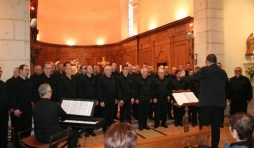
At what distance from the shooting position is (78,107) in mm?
3543

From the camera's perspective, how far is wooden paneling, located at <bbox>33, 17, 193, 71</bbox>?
878 cm

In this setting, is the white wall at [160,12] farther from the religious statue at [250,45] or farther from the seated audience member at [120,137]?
the seated audience member at [120,137]

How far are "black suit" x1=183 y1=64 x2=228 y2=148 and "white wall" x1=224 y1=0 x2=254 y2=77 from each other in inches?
157

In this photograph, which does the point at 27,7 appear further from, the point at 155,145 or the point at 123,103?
the point at 155,145

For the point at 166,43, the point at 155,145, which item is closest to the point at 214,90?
the point at 155,145

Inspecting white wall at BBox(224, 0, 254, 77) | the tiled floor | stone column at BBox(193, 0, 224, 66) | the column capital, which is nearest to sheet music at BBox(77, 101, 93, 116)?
the tiled floor

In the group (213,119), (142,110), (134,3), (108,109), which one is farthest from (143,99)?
(134,3)

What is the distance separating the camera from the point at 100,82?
5.51 meters

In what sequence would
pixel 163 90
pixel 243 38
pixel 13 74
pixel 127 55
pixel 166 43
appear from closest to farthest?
pixel 13 74, pixel 163 90, pixel 243 38, pixel 166 43, pixel 127 55

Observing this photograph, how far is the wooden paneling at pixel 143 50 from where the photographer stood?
8781 millimetres

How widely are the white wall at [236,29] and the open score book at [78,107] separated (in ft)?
17.3

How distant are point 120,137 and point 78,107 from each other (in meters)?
2.25

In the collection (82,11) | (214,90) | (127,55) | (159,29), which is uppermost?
(82,11)

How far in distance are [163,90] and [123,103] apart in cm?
106
